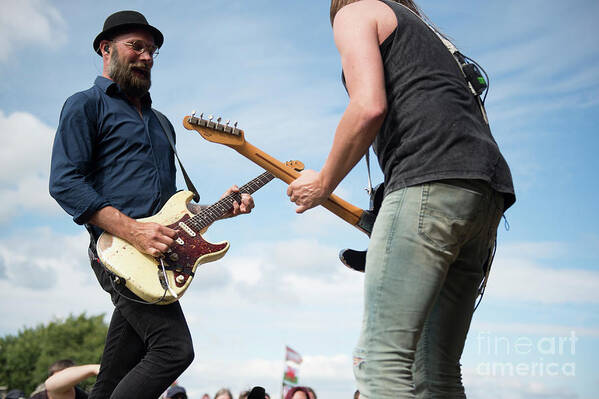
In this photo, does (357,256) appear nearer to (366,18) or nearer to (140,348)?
(366,18)

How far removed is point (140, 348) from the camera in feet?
12.0

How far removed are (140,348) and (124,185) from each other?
1.04 metres

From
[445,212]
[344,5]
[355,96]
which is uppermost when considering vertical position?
[344,5]

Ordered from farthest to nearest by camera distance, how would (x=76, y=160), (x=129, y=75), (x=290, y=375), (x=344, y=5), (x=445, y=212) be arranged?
(x=290, y=375), (x=129, y=75), (x=76, y=160), (x=344, y=5), (x=445, y=212)

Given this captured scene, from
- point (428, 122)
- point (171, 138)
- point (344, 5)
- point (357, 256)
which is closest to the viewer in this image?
point (428, 122)

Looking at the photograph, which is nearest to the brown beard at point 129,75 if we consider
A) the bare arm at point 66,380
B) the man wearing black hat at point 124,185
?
the man wearing black hat at point 124,185

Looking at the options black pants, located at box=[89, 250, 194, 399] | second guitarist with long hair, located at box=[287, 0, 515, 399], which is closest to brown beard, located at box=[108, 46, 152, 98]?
black pants, located at box=[89, 250, 194, 399]

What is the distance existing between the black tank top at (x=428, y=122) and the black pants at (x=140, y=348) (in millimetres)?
1761

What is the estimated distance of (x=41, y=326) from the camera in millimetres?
60250

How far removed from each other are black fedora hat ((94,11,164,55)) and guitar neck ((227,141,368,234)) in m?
1.20

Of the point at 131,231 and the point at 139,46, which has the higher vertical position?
the point at 139,46

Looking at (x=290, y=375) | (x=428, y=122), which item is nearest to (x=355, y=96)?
(x=428, y=122)

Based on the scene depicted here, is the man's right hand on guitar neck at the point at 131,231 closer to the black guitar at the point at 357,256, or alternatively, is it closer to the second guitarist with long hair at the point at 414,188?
the black guitar at the point at 357,256

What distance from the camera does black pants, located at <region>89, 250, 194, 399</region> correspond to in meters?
3.34
